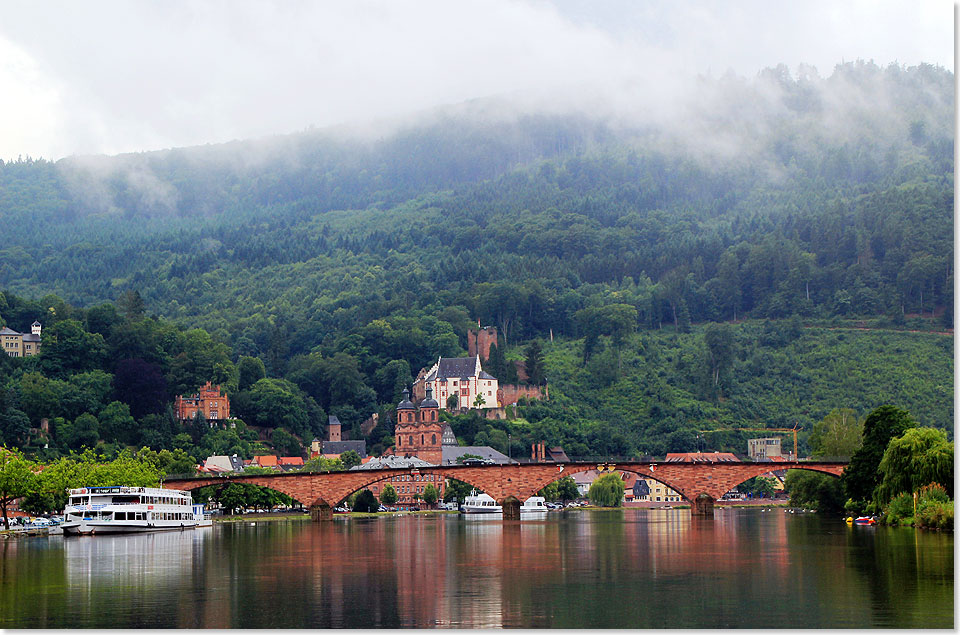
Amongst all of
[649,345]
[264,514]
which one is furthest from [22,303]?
[649,345]

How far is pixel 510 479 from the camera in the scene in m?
104

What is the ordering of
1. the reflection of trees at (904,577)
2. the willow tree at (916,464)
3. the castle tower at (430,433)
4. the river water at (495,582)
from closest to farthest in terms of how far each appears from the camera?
the reflection of trees at (904,577) → the river water at (495,582) → the willow tree at (916,464) → the castle tower at (430,433)

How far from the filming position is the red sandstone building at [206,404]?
16150 cm

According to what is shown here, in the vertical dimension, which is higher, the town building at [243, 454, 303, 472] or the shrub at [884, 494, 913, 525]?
the shrub at [884, 494, 913, 525]

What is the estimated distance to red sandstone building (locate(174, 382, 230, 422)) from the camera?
162 meters

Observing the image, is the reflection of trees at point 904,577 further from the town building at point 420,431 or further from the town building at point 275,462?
the town building at point 420,431

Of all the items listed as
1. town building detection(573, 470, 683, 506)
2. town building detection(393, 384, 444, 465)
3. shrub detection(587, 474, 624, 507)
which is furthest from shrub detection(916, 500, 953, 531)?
town building detection(573, 470, 683, 506)

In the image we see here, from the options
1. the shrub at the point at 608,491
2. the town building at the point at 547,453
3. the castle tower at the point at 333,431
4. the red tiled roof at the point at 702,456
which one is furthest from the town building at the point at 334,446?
the red tiled roof at the point at 702,456

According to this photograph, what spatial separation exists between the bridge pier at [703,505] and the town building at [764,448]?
49.0 m

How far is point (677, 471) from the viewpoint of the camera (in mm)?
101812

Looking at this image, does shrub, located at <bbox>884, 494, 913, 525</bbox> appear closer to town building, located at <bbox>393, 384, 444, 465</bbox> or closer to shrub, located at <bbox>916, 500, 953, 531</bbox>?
shrub, located at <bbox>916, 500, 953, 531</bbox>

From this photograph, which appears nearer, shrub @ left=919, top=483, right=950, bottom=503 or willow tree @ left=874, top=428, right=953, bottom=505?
willow tree @ left=874, top=428, right=953, bottom=505

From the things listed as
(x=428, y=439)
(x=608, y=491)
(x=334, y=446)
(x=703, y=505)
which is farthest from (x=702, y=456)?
(x=334, y=446)

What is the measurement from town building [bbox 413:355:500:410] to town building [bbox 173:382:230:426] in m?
34.0
